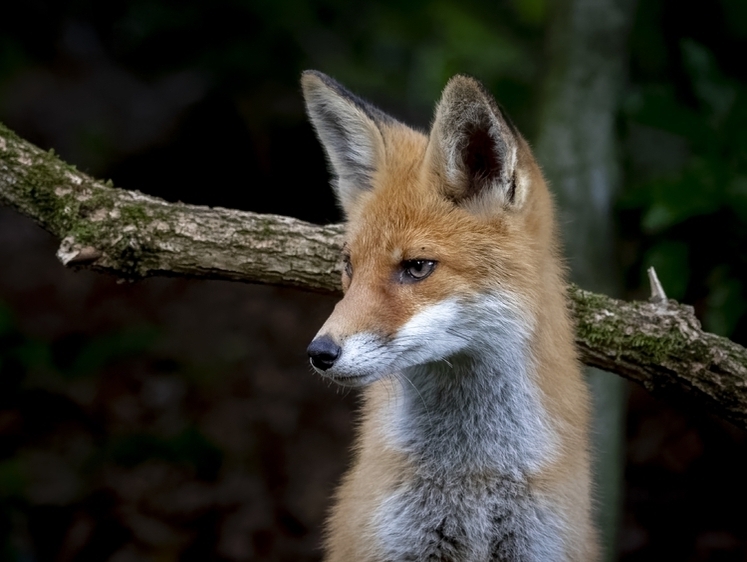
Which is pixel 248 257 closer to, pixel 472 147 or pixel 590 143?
pixel 472 147

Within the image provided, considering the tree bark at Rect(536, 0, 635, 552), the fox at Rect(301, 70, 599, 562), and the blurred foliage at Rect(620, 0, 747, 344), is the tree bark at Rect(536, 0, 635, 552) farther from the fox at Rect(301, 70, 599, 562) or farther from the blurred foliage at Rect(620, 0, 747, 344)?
the fox at Rect(301, 70, 599, 562)

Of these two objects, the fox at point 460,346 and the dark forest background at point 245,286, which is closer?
the fox at point 460,346

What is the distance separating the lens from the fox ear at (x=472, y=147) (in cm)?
318

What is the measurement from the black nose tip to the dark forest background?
280 centimetres

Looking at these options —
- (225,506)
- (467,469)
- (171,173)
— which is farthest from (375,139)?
(171,173)

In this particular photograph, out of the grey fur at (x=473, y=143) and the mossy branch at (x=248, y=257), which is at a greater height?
the grey fur at (x=473, y=143)

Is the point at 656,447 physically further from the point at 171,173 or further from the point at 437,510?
the point at 171,173

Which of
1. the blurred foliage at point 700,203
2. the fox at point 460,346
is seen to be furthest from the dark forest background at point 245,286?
the fox at point 460,346

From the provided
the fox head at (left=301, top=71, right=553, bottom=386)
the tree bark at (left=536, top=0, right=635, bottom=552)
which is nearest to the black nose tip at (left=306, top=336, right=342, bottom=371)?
the fox head at (left=301, top=71, right=553, bottom=386)

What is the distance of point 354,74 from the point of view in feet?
24.8

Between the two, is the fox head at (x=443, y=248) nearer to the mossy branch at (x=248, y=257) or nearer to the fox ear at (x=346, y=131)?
the fox ear at (x=346, y=131)

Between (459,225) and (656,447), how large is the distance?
4.16 meters

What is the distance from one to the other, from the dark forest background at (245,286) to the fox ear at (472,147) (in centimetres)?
200

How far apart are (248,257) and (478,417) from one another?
1.31 m
